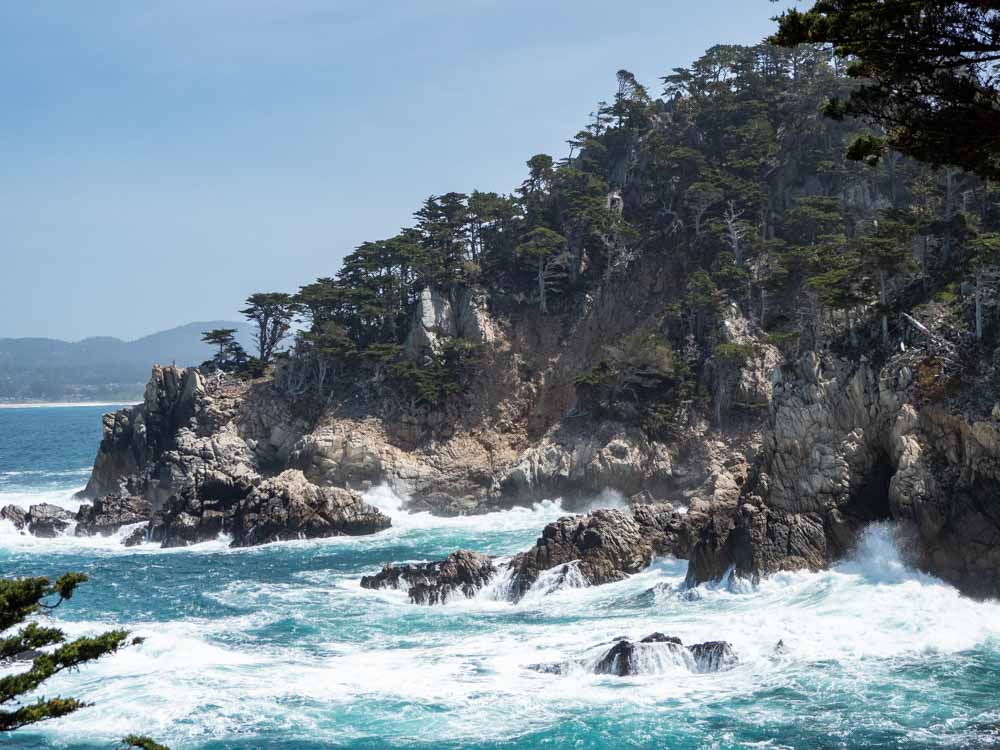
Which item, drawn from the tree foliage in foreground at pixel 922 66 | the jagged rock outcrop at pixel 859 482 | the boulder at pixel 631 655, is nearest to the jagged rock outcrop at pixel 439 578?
the jagged rock outcrop at pixel 859 482

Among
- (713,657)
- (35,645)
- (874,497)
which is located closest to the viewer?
(35,645)

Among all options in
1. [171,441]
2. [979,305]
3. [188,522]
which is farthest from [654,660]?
[171,441]

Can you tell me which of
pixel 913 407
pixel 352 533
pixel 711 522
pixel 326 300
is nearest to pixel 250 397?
pixel 326 300

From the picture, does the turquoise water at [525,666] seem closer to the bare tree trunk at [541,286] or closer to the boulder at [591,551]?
the boulder at [591,551]

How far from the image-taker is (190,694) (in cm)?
2512

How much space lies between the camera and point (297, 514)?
48.3 m

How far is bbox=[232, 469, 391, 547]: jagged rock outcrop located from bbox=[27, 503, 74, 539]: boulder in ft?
35.0

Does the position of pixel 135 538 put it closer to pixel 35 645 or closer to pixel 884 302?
pixel 884 302

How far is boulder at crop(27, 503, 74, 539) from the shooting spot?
51406 mm

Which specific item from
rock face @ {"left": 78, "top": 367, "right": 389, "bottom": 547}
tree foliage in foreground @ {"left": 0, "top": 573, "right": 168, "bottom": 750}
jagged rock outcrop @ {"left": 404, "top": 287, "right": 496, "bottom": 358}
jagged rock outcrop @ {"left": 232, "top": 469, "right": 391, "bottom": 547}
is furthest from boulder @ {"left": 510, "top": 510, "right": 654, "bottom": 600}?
jagged rock outcrop @ {"left": 404, "top": 287, "right": 496, "bottom": 358}

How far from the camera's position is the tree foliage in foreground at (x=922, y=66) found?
1291 cm

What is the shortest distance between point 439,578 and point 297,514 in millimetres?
14447

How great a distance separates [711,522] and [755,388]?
1885 cm

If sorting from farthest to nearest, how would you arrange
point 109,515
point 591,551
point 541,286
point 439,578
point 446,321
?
point 541,286, point 446,321, point 109,515, point 591,551, point 439,578
